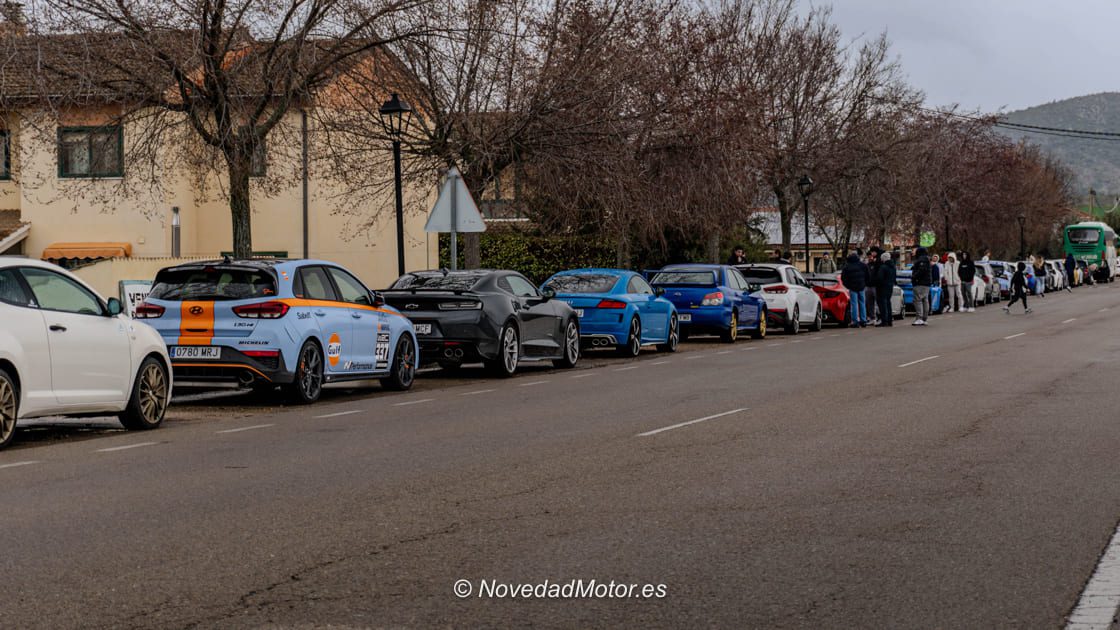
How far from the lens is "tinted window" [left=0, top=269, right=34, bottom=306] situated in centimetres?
1169

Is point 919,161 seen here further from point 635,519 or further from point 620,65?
point 635,519

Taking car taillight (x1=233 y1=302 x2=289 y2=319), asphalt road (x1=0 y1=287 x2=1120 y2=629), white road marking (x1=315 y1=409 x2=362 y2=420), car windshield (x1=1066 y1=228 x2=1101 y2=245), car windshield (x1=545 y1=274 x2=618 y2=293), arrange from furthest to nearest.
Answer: car windshield (x1=1066 y1=228 x2=1101 y2=245)
car windshield (x1=545 y1=274 x2=618 y2=293)
car taillight (x1=233 y1=302 x2=289 y2=319)
white road marking (x1=315 y1=409 x2=362 y2=420)
asphalt road (x1=0 y1=287 x2=1120 y2=629)

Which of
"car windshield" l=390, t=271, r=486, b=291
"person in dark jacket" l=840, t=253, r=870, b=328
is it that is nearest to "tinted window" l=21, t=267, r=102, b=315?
"car windshield" l=390, t=271, r=486, b=291

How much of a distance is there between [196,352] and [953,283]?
33408 millimetres

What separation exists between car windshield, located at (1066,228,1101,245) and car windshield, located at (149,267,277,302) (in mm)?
81375

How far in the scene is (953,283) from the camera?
4509 centimetres

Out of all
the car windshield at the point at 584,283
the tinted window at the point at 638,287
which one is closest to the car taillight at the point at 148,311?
the car windshield at the point at 584,283

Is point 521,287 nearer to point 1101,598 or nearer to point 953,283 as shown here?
point 1101,598

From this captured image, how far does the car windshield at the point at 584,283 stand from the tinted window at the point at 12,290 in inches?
520

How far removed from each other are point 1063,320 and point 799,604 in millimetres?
31797

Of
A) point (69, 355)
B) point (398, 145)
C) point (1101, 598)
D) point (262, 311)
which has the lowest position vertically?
point (1101, 598)

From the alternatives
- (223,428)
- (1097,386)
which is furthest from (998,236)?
(223,428)

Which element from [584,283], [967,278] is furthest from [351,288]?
[967,278]

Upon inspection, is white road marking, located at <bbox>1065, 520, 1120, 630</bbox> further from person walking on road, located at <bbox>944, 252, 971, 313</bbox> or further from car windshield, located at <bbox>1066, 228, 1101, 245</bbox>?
car windshield, located at <bbox>1066, 228, 1101, 245</bbox>
